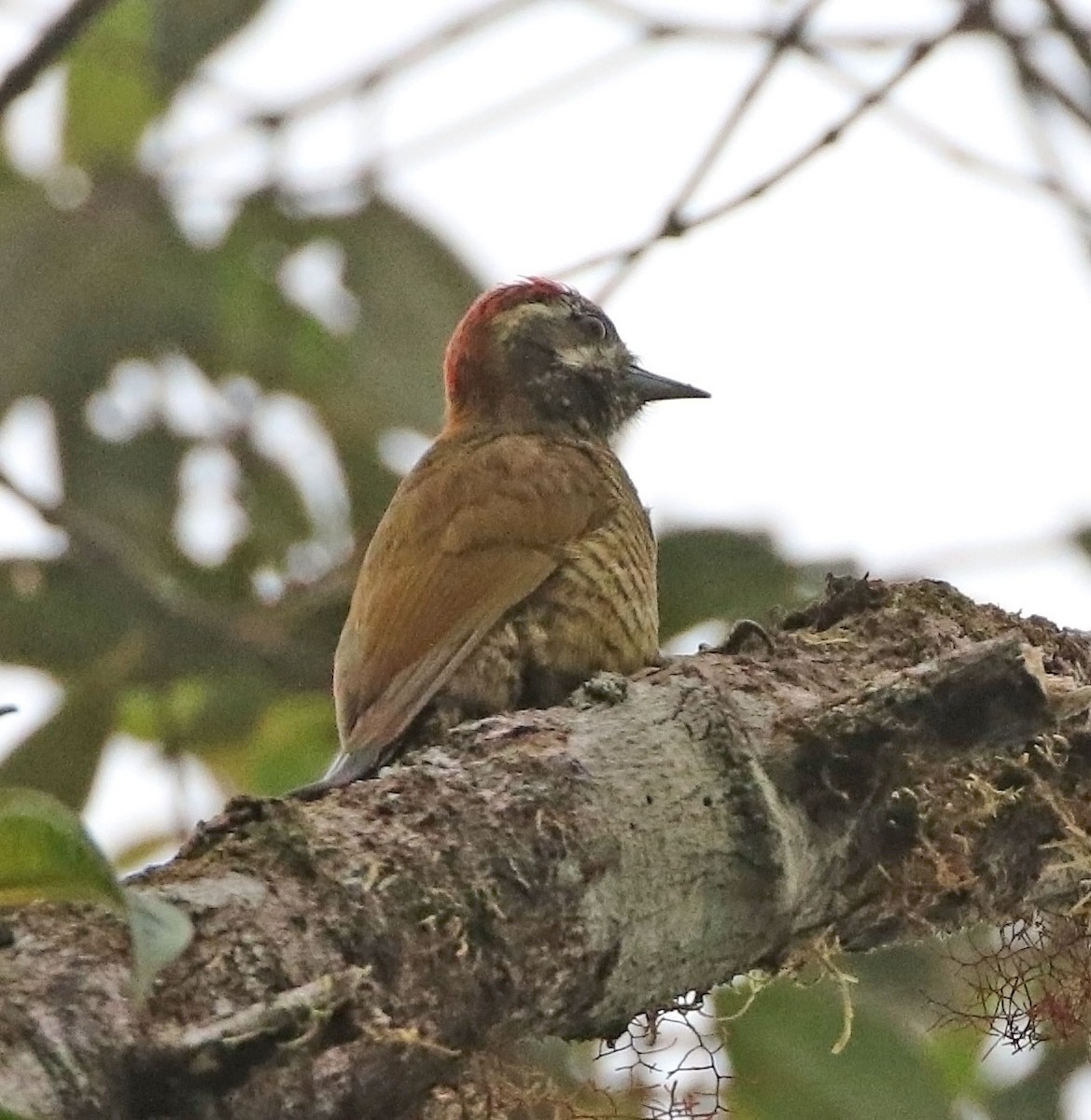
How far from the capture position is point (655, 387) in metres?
4.47

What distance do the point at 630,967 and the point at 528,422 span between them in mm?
2296

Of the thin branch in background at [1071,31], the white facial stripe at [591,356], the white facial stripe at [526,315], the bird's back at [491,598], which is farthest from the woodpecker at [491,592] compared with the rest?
the thin branch in background at [1071,31]

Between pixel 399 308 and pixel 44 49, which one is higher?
pixel 399 308

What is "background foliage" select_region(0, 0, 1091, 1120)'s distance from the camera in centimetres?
373

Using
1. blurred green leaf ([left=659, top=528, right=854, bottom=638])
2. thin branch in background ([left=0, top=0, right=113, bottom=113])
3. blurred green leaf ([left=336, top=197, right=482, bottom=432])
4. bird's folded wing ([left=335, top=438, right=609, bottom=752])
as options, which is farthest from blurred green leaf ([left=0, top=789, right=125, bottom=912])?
blurred green leaf ([left=336, top=197, right=482, bottom=432])

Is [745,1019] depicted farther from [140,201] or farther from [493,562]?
[140,201]

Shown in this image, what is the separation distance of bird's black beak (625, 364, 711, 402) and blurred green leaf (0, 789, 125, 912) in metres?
3.00

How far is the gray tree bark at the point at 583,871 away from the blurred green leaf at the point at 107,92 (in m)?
2.79

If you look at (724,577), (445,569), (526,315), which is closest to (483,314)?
(526,315)

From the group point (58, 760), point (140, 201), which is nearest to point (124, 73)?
point (140, 201)

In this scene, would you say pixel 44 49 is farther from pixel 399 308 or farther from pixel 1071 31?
pixel 1071 31

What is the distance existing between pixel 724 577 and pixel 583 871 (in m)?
1.75

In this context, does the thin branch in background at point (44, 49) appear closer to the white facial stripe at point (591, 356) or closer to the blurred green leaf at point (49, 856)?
the white facial stripe at point (591, 356)

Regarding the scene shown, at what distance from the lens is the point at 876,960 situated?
354 cm
